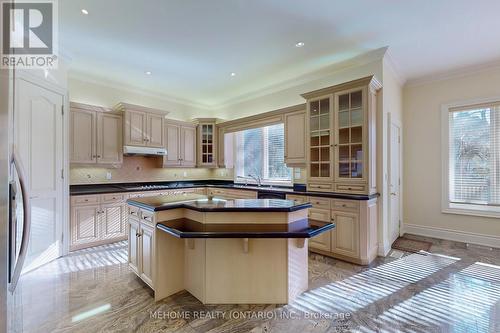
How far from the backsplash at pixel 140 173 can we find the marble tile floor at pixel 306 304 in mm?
1655

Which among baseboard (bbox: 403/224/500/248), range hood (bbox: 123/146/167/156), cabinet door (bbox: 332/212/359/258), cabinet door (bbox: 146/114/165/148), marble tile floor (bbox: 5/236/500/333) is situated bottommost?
marble tile floor (bbox: 5/236/500/333)

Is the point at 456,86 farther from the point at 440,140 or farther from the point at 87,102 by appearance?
the point at 87,102

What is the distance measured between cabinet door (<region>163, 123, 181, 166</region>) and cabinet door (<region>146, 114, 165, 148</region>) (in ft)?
0.64

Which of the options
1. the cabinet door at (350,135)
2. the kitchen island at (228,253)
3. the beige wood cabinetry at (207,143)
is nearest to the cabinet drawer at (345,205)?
the cabinet door at (350,135)

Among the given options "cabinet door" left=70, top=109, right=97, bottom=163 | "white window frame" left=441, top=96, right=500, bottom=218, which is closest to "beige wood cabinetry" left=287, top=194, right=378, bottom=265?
"white window frame" left=441, top=96, right=500, bottom=218

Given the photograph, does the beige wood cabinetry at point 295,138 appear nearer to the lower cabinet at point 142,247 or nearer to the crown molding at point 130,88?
the lower cabinet at point 142,247

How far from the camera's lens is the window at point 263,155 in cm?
495

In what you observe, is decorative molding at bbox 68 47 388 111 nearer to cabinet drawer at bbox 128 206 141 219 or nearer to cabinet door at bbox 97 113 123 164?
cabinet door at bbox 97 113 123 164

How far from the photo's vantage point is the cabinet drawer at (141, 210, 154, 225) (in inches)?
92.7

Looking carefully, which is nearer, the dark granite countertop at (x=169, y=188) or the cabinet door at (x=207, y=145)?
the dark granite countertop at (x=169, y=188)

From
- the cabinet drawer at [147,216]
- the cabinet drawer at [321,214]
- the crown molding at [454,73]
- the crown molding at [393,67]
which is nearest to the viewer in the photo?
the cabinet drawer at [147,216]

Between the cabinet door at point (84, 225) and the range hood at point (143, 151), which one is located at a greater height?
the range hood at point (143, 151)

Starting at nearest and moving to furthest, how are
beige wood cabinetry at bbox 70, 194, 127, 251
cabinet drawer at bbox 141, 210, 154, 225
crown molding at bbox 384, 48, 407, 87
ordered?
1. cabinet drawer at bbox 141, 210, 154, 225
2. crown molding at bbox 384, 48, 407, 87
3. beige wood cabinetry at bbox 70, 194, 127, 251

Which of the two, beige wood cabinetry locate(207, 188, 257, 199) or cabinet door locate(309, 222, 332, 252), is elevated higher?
beige wood cabinetry locate(207, 188, 257, 199)
